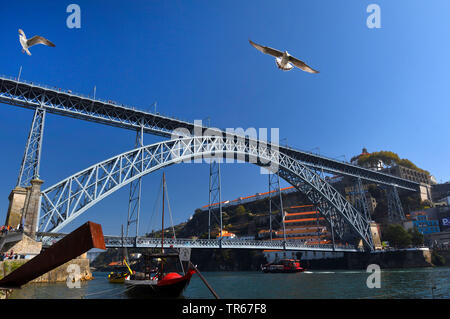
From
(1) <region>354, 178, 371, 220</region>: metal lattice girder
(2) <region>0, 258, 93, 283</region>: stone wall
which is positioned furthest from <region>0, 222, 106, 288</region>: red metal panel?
(1) <region>354, 178, 371, 220</region>: metal lattice girder

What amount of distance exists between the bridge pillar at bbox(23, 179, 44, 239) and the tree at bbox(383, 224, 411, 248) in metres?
49.9

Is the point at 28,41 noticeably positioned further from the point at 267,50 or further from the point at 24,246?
the point at 24,246

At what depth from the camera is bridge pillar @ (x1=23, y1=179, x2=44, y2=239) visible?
2013cm

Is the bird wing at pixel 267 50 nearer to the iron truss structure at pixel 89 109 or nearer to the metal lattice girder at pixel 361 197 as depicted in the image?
the iron truss structure at pixel 89 109

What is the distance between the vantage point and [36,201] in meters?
20.8

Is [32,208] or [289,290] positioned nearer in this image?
[289,290]

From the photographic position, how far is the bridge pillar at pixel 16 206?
798 inches

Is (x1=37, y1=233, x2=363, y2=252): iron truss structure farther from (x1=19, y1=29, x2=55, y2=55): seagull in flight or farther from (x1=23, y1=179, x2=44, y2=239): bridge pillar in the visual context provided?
(x1=19, y1=29, x2=55, y2=55): seagull in flight

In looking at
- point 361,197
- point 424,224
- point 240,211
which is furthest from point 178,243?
point 240,211

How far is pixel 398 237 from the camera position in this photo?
49406 mm

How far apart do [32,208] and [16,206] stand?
38.9 inches

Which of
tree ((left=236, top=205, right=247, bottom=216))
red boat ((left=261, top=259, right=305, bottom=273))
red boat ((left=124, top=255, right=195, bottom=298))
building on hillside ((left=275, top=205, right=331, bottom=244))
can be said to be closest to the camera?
red boat ((left=124, top=255, right=195, bottom=298))
